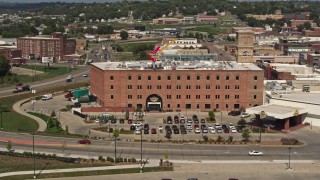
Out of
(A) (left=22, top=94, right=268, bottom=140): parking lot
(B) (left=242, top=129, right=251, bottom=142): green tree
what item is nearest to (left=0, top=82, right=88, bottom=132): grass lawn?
(A) (left=22, top=94, right=268, bottom=140): parking lot

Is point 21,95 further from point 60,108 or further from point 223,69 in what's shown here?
point 223,69

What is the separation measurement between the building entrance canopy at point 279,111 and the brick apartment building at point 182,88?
27.1 feet

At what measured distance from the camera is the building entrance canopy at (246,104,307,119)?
68.8 m

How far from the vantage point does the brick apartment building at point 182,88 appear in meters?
81.0

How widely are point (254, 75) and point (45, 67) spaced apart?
65693 mm

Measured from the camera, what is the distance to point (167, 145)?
61469 mm

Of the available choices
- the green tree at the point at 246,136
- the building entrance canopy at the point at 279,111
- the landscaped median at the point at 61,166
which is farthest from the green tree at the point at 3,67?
the green tree at the point at 246,136

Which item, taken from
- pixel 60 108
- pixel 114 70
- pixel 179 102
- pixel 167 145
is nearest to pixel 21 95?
pixel 60 108

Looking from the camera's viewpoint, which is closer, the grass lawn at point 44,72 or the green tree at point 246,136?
the green tree at point 246,136

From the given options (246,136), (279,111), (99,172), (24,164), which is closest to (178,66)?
(279,111)

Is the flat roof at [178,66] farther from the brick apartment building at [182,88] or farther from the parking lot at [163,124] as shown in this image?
the parking lot at [163,124]

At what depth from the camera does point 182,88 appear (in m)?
81.4

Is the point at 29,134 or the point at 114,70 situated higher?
the point at 114,70

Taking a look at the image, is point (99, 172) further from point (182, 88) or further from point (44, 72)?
point (44, 72)
